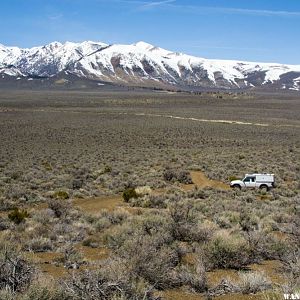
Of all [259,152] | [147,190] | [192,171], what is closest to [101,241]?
[147,190]

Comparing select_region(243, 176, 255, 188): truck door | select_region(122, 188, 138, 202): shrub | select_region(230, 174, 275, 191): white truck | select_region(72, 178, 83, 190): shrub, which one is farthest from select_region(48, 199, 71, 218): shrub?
select_region(243, 176, 255, 188): truck door

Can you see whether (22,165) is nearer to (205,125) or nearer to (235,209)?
(235,209)

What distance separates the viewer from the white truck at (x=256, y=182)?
24.1m

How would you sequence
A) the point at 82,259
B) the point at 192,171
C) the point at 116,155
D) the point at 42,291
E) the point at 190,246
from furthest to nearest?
the point at 116,155 < the point at 192,171 < the point at 190,246 < the point at 82,259 < the point at 42,291

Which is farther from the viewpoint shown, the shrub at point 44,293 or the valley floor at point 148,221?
the valley floor at point 148,221

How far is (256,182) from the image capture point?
952 inches

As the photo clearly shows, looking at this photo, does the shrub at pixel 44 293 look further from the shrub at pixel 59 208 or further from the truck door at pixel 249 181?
the truck door at pixel 249 181

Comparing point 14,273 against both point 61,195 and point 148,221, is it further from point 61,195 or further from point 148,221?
point 61,195

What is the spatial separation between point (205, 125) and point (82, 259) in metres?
61.8

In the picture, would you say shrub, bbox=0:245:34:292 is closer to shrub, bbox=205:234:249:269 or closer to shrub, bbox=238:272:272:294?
shrub, bbox=238:272:272:294

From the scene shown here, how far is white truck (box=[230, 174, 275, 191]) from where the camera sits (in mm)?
24062

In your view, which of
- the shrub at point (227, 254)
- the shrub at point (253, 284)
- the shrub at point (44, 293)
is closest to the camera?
the shrub at point (44, 293)

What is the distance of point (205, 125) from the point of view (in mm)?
70562

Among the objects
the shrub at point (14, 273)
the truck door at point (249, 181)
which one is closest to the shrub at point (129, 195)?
the truck door at point (249, 181)
